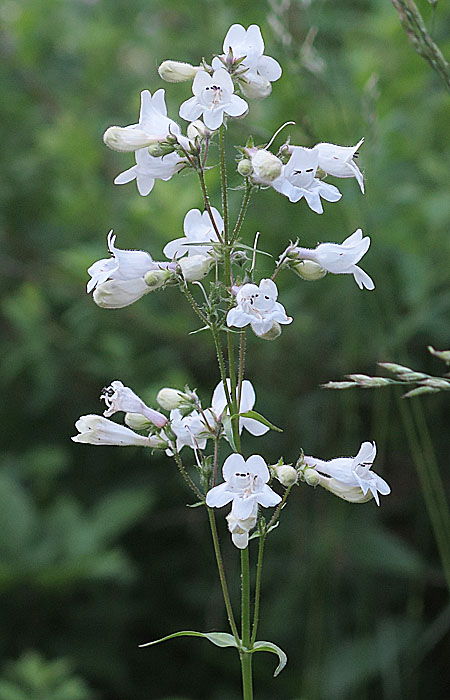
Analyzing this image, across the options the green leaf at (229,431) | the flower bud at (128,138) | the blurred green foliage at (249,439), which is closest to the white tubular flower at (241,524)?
the green leaf at (229,431)

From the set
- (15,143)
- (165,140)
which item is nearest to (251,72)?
(165,140)

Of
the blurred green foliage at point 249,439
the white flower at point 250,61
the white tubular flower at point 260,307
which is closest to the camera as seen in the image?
the white tubular flower at point 260,307

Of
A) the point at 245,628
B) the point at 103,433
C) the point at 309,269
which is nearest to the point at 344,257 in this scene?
the point at 309,269

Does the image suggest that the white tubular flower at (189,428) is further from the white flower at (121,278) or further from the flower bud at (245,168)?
the flower bud at (245,168)

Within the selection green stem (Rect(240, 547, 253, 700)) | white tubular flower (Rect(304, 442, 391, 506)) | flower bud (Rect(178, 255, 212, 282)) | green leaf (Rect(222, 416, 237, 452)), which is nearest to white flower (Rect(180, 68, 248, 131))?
flower bud (Rect(178, 255, 212, 282))

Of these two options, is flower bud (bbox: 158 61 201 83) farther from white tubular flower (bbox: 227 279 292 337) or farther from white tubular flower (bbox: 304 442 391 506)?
white tubular flower (bbox: 304 442 391 506)

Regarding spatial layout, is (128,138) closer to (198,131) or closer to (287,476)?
(198,131)
